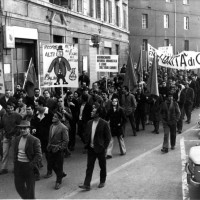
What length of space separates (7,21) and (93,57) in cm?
1142

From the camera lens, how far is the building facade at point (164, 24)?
152 ft

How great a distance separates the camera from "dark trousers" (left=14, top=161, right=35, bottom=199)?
21.8 ft

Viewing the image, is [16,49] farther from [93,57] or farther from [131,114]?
[93,57]

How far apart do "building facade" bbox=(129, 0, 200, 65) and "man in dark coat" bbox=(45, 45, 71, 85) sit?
34.0 meters

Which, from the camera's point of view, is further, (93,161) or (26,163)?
(93,161)

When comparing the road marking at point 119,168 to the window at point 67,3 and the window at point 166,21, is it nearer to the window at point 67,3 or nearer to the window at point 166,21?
the window at point 67,3

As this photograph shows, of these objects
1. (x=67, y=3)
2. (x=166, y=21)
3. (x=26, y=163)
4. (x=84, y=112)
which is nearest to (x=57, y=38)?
(x=67, y=3)

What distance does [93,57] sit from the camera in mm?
26609

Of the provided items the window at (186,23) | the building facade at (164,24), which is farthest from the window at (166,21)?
the window at (186,23)

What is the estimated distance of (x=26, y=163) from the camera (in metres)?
6.68

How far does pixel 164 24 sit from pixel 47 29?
31.6m

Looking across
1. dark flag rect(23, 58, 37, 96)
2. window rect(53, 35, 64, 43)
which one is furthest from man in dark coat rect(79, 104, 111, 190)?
window rect(53, 35, 64, 43)

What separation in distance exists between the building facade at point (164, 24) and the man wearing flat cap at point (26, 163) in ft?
128

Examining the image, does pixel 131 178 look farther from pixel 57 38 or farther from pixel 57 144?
pixel 57 38
